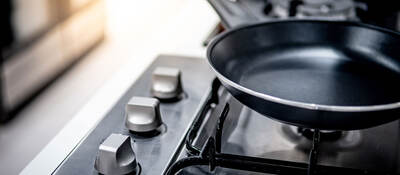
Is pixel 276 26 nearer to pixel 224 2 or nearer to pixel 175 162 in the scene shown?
pixel 224 2

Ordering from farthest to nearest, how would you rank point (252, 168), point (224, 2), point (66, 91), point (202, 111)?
point (66, 91) < point (224, 2) < point (202, 111) < point (252, 168)

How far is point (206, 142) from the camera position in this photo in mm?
546

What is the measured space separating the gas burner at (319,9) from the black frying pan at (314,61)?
2.9 inches

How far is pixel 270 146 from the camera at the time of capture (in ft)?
1.98

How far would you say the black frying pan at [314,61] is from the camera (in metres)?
0.61

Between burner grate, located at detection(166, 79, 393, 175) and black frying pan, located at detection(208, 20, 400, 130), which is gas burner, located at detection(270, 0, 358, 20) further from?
burner grate, located at detection(166, 79, 393, 175)

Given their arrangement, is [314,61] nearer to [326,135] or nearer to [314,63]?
[314,63]

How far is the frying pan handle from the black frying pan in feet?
0.20

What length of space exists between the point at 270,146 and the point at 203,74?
0.20 m

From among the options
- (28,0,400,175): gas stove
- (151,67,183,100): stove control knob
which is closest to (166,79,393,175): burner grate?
(28,0,400,175): gas stove

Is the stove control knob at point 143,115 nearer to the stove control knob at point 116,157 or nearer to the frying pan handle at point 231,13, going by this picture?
the stove control knob at point 116,157

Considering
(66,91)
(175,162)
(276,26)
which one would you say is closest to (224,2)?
(276,26)

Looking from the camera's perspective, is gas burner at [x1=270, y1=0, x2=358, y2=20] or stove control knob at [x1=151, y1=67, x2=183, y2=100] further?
gas burner at [x1=270, y1=0, x2=358, y2=20]

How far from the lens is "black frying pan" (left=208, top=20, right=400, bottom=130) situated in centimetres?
61
